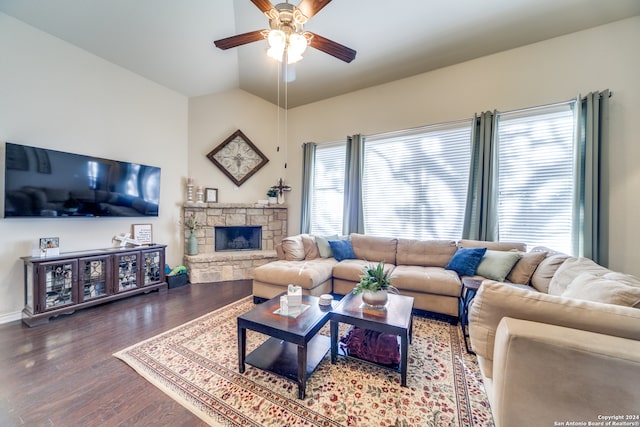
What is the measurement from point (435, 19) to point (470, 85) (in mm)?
1161

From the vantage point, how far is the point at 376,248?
11.8 feet

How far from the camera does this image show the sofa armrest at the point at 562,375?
2.97ft

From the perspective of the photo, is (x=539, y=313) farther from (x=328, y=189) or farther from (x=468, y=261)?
(x=328, y=189)

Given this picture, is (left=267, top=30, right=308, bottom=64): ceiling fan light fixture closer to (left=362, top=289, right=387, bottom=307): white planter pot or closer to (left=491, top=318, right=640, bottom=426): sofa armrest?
(left=362, top=289, right=387, bottom=307): white planter pot

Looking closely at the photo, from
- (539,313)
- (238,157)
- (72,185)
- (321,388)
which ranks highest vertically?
(238,157)

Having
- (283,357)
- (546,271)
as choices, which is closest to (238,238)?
(283,357)

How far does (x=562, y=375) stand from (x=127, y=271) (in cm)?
420

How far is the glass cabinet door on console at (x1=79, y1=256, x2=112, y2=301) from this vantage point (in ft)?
9.05

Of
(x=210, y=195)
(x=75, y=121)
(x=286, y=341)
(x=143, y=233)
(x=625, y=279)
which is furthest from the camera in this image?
(x=210, y=195)

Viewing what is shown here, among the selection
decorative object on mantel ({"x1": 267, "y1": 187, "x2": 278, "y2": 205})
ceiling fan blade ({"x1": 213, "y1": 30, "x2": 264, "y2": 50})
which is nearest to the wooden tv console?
decorative object on mantel ({"x1": 267, "y1": 187, "x2": 278, "y2": 205})

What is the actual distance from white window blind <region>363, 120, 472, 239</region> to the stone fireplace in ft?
6.43

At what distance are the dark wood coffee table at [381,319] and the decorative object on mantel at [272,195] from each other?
3.21 m

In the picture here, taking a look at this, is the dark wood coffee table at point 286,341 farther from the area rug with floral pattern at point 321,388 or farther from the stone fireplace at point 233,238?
the stone fireplace at point 233,238

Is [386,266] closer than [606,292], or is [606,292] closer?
[606,292]
